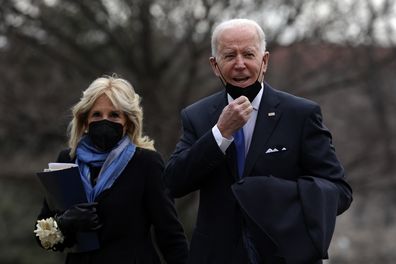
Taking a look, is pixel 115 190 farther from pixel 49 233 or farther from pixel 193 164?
pixel 193 164

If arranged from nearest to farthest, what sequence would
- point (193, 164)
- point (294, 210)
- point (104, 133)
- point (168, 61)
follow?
point (294, 210), point (193, 164), point (104, 133), point (168, 61)

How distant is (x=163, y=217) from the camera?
4672 mm

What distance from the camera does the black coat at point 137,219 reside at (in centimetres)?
457

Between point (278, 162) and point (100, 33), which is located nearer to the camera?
point (278, 162)

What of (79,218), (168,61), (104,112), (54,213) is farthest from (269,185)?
(168,61)

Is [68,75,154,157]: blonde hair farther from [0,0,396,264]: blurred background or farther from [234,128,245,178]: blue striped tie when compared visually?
[0,0,396,264]: blurred background

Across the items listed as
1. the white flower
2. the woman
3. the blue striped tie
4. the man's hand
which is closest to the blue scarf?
the woman

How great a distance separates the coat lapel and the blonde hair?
3.41 ft

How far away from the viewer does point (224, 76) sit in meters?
3.70

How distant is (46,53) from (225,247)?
1187 centimetres

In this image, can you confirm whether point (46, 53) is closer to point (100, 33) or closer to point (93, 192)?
point (100, 33)

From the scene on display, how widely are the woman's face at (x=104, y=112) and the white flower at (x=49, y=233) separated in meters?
0.54

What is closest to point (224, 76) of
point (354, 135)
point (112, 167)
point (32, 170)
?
point (112, 167)

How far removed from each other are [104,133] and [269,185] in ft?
4.24
